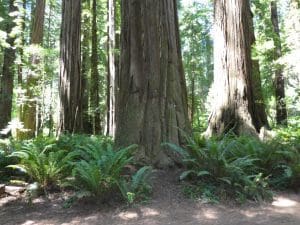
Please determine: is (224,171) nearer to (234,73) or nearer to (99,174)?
(99,174)

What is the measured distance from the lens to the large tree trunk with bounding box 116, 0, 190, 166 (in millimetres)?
6184

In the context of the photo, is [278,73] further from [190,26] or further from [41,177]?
[190,26]

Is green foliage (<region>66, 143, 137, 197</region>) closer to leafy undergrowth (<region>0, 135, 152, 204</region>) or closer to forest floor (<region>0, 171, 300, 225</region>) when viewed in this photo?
leafy undergrowth (<region>0, 135, 152, 204</region>)

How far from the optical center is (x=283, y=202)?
5152 mm

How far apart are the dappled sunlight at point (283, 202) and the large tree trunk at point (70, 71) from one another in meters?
6.80

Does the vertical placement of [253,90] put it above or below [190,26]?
below

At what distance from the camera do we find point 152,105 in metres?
6.28

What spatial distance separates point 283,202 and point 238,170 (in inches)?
30.8

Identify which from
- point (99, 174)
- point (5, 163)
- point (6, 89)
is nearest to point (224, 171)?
point (99, 174)

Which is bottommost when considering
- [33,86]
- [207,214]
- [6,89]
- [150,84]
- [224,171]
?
[207,214]

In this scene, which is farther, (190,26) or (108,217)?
(190,26)

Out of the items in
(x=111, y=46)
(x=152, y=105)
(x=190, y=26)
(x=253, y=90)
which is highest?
(x=190, y=26)

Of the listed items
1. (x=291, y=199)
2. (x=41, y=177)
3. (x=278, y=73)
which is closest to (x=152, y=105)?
(x=41, y=177)

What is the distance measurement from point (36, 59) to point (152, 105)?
7.40 metres
